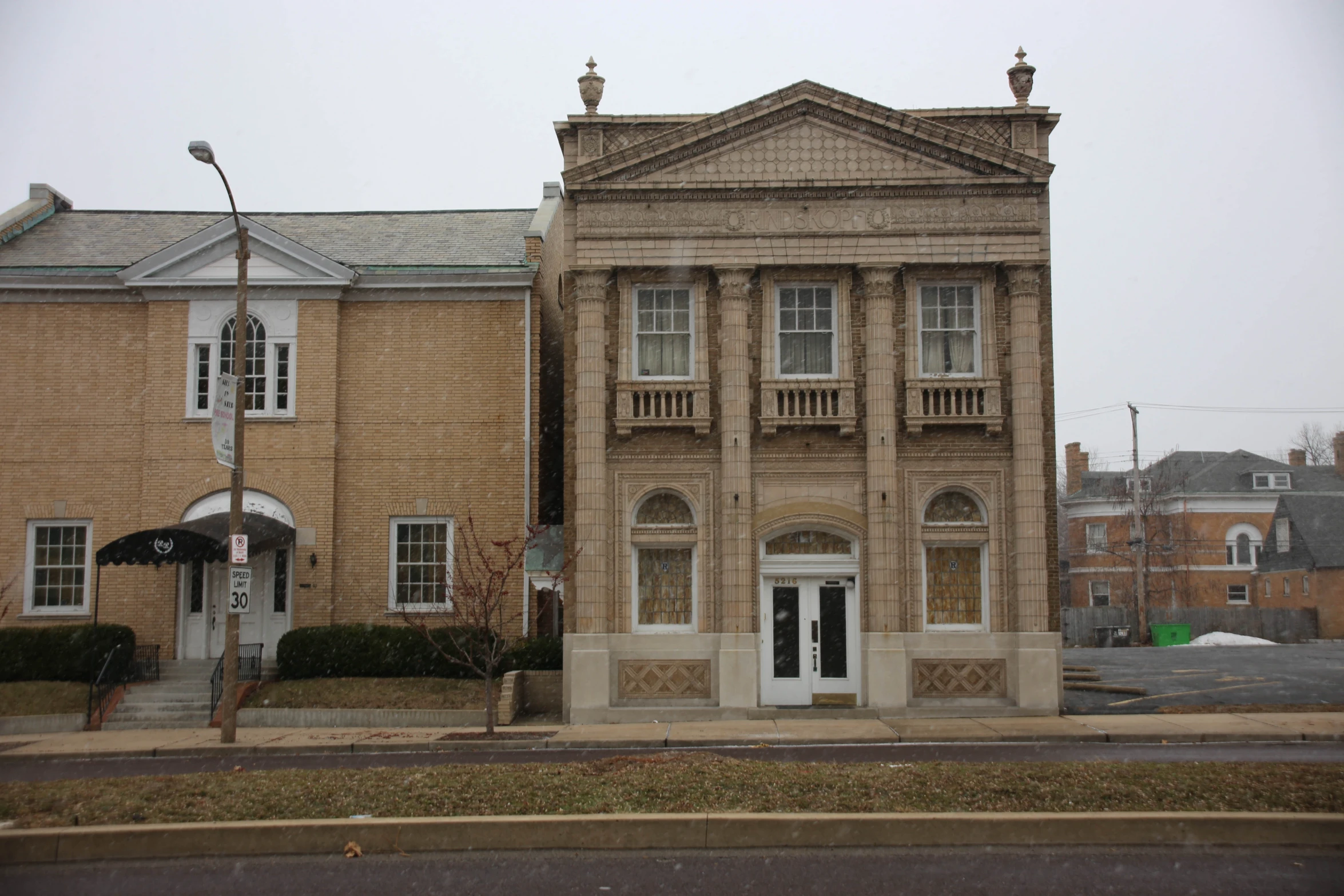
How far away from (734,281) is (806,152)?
270cm

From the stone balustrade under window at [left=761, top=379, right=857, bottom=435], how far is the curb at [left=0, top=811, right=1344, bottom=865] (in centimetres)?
1042

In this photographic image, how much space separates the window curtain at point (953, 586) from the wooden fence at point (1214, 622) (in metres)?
29.0

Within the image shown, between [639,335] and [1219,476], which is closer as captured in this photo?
[639,335]

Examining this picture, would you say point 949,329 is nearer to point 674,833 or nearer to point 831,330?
point 831,330

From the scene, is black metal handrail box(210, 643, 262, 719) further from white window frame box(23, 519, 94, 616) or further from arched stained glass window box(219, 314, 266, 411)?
arched stained glass window box(219, 314, 266, 411)

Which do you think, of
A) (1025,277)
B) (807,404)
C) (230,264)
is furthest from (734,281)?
(230,264)

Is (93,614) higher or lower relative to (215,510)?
lower

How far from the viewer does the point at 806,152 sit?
791 inches

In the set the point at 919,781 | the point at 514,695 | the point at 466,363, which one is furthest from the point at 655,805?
the point at 466,363

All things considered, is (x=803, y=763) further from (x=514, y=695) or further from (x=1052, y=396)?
(x=1052, y=396)

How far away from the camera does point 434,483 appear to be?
2267cm

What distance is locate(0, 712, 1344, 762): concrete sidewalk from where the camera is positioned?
16.4 metres

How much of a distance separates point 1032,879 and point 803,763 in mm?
4637

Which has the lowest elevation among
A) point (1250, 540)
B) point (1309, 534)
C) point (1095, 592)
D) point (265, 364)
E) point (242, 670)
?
point (242, 670)
